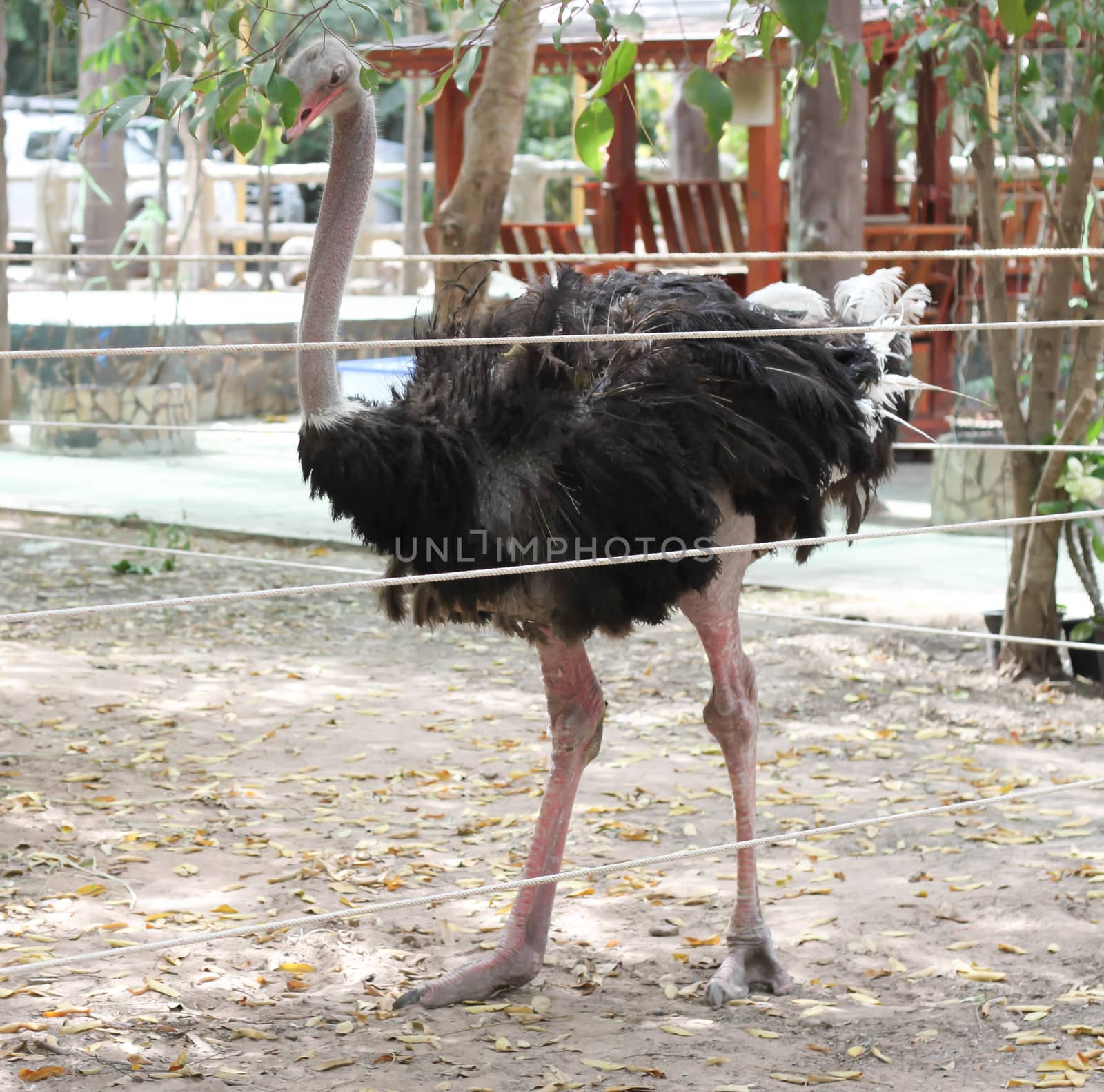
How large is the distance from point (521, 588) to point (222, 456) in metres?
7.07

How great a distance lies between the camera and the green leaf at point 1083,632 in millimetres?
5090

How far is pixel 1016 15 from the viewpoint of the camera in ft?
6.49

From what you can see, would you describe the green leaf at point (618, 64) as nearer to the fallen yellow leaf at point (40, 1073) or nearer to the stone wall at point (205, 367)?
the fallen yellow leaf at point (40, 1073)

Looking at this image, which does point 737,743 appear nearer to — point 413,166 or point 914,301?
point 914,301

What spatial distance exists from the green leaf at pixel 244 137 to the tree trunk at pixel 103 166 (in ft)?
29.7

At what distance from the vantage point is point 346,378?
9664 mm

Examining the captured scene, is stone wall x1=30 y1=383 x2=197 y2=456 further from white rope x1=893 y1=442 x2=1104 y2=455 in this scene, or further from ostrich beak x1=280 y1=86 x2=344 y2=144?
ostrich beak x1=280 y1=86 x2=344 y2=144

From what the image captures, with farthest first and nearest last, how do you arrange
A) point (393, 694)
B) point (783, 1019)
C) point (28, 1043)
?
point (393, 694) < point (783, 1019) < point (28, 1043)

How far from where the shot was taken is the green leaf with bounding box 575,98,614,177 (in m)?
2.44

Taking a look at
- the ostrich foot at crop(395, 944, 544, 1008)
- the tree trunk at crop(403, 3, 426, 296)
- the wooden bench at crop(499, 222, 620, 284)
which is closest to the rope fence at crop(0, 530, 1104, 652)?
the ostrich foot at crop(395, 944, 544, 1008)

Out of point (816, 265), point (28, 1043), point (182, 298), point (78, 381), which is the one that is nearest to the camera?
point (28, 1043)

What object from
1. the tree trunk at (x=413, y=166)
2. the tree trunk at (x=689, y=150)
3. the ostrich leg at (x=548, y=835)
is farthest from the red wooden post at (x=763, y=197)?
the ostrich leg at (x=548, y=835)

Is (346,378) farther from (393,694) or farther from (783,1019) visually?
(783,1019)

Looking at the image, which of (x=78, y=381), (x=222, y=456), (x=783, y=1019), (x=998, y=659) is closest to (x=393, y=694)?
(x=998, y=659)
